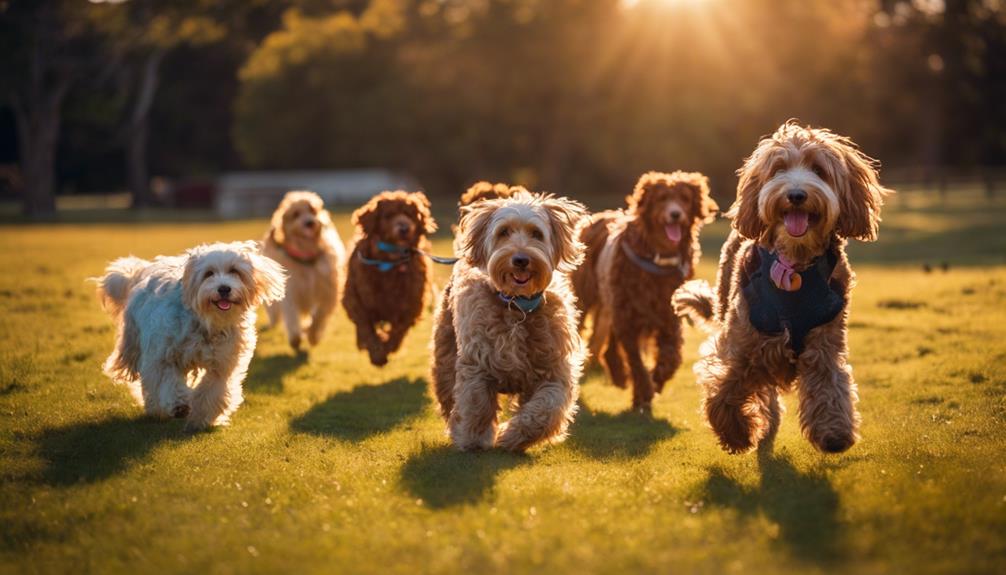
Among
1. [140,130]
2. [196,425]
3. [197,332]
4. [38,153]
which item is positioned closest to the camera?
[196,425]

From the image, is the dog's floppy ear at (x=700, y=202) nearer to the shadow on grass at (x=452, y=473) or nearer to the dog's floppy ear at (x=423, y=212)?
the dog's floppy ear at (x=423, y=212)

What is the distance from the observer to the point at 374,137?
6078cm

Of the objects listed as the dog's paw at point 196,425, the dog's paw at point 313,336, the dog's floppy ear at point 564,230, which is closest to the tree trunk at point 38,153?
the dog's paw at point 313,336

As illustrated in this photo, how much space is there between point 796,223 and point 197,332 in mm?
4713

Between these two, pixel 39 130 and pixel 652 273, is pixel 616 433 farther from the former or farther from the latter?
pixel 39 130

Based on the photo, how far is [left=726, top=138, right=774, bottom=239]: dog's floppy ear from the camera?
24.0ft

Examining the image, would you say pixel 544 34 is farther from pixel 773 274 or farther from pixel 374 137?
pixel 773 274

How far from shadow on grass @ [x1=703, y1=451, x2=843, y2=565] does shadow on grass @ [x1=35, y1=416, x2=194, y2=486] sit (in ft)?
12.8

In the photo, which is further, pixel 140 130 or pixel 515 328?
pixel 140 130

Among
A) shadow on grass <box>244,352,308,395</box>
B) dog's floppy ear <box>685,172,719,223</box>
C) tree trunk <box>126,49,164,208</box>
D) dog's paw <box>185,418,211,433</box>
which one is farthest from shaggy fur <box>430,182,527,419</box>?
tree trunk <box>126,49,164,208</box>

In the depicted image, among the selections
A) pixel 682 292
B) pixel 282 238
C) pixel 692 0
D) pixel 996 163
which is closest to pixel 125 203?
pixel 692 0

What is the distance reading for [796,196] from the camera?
6.98m

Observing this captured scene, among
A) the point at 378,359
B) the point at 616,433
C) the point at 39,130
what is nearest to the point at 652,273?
the point at 616,433

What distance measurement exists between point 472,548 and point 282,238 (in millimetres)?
9300
